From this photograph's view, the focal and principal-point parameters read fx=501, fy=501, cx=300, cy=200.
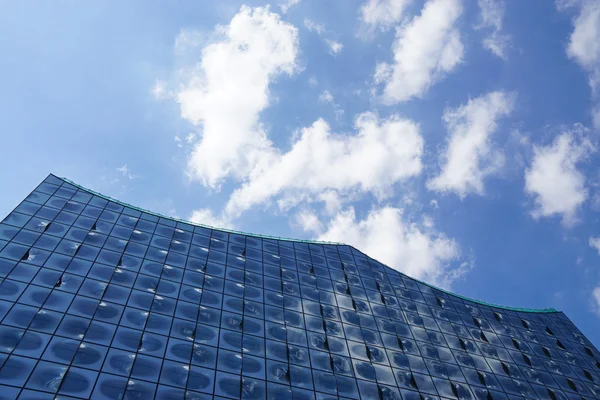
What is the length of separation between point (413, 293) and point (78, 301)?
33.0 m

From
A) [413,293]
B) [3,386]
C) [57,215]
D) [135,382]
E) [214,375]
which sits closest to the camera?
[3,386]

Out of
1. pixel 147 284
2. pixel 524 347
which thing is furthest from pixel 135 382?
pixel 524 347

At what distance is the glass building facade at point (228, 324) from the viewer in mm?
30031

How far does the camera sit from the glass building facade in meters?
30.0

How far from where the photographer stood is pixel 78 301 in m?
33.3

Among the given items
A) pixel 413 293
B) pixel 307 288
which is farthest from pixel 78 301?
pixel 413 293

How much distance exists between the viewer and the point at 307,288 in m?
46.1

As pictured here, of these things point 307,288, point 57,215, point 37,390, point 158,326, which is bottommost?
point 37,390

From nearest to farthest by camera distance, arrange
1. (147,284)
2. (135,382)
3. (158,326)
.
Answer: (135,382), (158,326), (147,284)

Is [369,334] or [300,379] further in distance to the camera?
[369,334]

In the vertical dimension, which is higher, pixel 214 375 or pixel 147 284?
pixel 147 284

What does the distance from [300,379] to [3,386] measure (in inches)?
703

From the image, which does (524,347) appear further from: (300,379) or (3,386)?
(3,386)

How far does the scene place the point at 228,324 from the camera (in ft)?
123
